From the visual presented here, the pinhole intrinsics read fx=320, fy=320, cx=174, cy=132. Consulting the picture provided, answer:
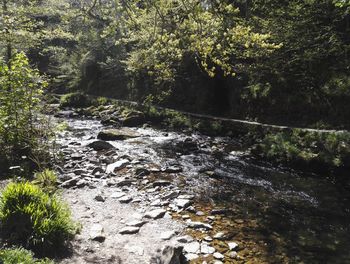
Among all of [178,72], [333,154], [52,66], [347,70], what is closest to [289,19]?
[347,70]

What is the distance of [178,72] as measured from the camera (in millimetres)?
21797

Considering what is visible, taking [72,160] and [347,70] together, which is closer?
[72,160]

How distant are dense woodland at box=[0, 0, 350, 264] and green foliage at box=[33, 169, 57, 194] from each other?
41mm

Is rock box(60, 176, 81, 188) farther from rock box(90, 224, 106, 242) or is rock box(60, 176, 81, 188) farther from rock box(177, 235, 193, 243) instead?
rock box(177, 235, 193, 243)

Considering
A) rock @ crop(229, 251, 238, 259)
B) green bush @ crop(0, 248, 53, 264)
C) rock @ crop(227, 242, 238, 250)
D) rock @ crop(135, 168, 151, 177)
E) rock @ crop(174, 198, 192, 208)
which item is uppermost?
green bush @ crop(0, 248, 53, 264)

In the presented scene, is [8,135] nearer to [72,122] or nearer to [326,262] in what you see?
[326,262]

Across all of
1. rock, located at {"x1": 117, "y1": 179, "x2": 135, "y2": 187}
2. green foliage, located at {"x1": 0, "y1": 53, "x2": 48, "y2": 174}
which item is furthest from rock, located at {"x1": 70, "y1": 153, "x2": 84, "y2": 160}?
rock, located at {"x1": 117, "y1": 179, "x2": 135, "y2": 187}

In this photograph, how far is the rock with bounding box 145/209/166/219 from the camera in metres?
7.40

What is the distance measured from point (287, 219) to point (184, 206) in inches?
97.2

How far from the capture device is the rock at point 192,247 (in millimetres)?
6055

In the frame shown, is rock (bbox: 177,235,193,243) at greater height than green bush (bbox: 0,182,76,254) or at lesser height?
lesser

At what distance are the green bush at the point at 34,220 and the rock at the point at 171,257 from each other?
1.75 m

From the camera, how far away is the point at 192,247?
20.3ft

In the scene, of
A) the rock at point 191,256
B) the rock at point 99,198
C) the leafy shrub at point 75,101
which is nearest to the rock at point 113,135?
the rock at point 99,198
